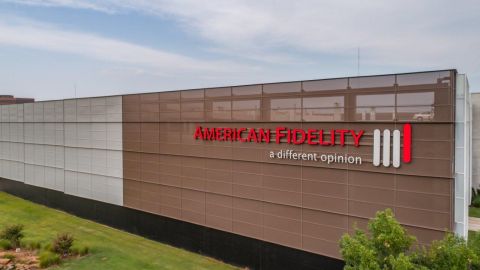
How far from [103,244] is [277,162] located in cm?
1240

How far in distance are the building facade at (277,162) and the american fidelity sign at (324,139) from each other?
43 mm

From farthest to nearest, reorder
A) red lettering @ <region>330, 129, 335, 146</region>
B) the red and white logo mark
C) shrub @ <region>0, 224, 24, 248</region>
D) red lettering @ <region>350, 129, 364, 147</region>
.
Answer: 1. shrub @ <region>0, 224, 24, 248</region>
2. red lettering @ <region>330, 129, 335, 146</region>
3. red lettering @ <region>350, 129, 364, 147</region>
4. the red and white logo mark

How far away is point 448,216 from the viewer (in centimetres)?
1217

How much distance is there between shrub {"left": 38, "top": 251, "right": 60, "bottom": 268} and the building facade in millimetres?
5109

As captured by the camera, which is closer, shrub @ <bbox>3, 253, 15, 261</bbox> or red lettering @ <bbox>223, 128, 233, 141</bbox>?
red lettering @ <bbox>223, 128, 233, 141</bbox>

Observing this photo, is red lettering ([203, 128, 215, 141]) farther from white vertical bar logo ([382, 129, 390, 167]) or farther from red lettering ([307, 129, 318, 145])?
white vertical bar logo ([382, 129, 390, 167])

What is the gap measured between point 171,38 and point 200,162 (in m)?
13.2

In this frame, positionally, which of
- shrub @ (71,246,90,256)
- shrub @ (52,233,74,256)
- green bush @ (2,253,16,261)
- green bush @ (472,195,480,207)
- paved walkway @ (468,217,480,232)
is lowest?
green bush @ (2,253,16,261)

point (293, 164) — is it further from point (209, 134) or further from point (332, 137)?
point (209, 134)

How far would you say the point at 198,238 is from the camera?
19.5 meters

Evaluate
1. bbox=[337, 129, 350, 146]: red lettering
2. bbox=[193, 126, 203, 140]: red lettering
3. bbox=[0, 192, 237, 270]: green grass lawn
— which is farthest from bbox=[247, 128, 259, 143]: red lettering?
bbox=[0, 192, 237, 270]: green grass lawn

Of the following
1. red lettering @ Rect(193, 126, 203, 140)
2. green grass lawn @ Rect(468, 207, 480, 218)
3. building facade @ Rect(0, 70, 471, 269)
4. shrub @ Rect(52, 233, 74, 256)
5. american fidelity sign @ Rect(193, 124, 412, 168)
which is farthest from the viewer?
green grass lawn @ Rect(468, 207, 480, 218)

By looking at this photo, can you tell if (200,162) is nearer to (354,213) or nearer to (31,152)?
(354,213)

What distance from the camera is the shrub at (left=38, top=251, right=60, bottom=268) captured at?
18.1 metres
